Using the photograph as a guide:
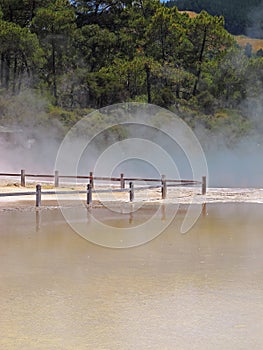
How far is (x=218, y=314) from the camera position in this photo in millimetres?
5926

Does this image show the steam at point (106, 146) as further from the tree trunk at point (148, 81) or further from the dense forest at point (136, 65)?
the tree trunk at point (148, 81)

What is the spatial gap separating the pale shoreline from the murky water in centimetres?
573

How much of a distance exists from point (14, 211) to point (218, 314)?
9.89m

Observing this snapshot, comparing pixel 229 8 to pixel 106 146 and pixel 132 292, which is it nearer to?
pixel 106 146

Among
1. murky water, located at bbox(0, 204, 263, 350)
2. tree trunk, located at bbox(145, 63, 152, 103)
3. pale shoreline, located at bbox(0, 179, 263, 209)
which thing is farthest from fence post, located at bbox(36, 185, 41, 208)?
tree trunk, located at bbox(145, 63, 152, 103)

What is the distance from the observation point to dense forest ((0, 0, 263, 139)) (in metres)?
36.2

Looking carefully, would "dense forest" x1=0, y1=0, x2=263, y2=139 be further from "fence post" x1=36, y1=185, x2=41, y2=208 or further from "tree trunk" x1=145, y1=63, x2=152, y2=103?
"fence post" x1=36, y1=185, x2=41, y2=208

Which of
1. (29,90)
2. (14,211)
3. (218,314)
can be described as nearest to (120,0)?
(29,90)

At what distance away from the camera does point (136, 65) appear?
1393 inches

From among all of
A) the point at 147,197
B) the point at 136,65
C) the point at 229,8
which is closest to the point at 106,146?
the point at 136,65

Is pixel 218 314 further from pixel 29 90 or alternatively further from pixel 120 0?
pixel 120 0

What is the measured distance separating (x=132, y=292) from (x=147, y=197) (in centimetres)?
1281

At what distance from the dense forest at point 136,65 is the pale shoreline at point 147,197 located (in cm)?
1363

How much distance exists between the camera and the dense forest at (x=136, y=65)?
119ft
